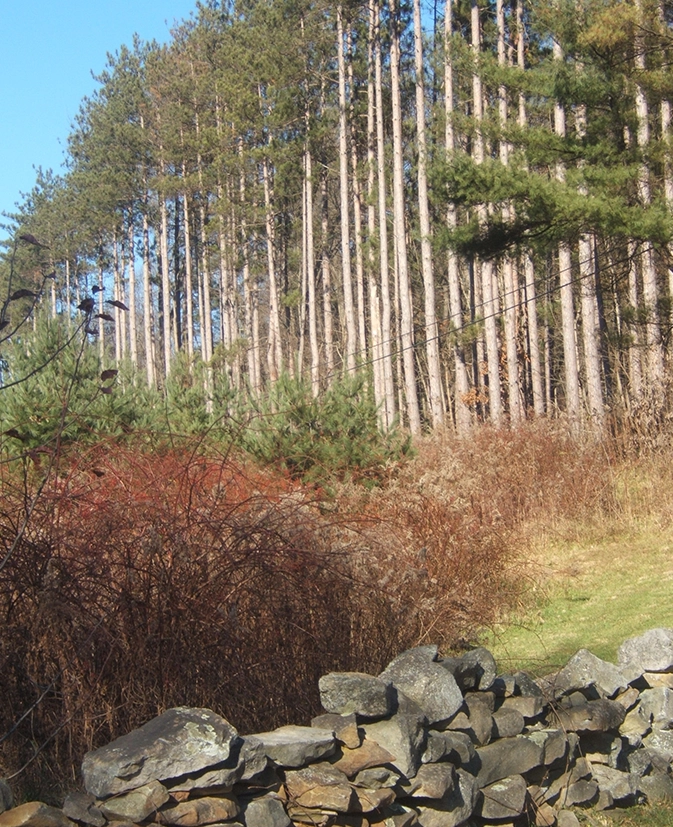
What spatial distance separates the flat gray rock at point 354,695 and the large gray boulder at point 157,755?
30.4 inches

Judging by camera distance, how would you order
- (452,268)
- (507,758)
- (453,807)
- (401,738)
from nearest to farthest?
(401,738) → (453,807) → (507,758) → (452,268)

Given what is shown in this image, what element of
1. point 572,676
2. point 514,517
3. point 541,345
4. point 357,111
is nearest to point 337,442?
point 514,517

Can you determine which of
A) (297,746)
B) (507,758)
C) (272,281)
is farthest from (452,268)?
(297,746)

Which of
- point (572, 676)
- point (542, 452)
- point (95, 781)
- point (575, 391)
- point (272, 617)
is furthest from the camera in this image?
point (575, 391)

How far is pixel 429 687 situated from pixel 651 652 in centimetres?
211

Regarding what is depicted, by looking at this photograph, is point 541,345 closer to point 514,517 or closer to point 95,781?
point 514,517

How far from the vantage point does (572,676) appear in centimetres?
607

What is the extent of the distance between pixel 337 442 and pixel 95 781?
9520 millimetres

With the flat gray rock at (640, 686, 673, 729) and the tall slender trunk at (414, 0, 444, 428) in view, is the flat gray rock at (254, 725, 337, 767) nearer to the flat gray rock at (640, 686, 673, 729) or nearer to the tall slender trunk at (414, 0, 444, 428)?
the flat gray rock at (640, 686, 673, 729)

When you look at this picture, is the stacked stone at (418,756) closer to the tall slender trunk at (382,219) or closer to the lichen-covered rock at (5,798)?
the lichen-covered rock at (5,798)

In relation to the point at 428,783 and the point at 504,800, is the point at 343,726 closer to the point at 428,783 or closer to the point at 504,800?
the point at 428,783

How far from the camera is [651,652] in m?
6.54

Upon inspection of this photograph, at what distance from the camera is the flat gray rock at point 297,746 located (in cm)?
433

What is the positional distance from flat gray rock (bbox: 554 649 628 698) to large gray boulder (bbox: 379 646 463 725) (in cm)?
110
